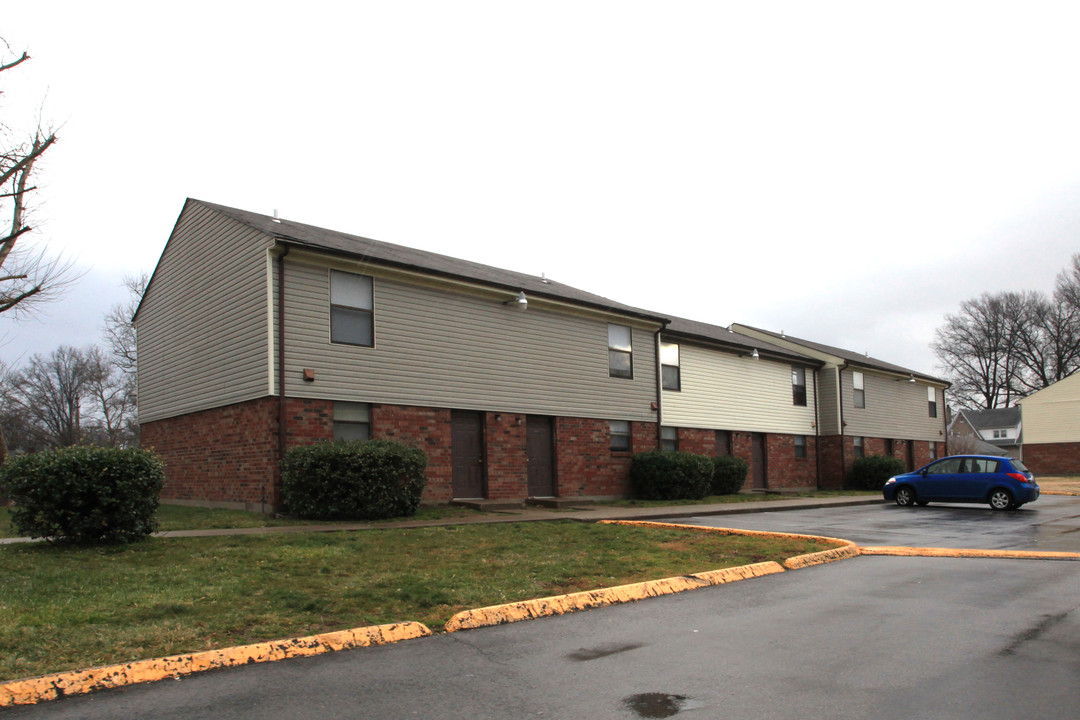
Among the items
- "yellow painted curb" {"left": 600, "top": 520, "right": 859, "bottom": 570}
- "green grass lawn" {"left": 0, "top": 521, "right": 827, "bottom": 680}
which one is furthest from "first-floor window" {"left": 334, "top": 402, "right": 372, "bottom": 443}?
"yellow painted curb" {"left": 600, "top": 520, "right": 859, "bottom": 570}

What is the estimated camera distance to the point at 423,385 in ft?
59.6

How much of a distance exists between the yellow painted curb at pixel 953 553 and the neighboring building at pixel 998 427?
71056 mm

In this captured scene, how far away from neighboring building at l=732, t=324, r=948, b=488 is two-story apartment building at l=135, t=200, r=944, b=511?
844cm

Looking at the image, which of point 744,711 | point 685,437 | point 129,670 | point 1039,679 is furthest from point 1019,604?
point 685,437

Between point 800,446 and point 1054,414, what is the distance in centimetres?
3305

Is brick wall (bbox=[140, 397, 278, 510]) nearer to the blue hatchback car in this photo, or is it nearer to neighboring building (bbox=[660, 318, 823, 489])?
neighboring building (bbox=[660, 318, 823, 489])

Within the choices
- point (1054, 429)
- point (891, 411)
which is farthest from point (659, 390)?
point (1054, 429)

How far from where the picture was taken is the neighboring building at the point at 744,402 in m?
26.1

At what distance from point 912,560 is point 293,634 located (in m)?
8.54

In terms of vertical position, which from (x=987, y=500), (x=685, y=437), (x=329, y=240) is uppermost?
(x=329, y=240)

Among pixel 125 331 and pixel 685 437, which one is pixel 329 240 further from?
pixel 125 331

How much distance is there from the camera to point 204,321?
62.8ft

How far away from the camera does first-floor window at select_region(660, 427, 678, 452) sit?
25362mm

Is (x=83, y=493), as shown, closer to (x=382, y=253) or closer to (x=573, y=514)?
(x=573, y=514)
